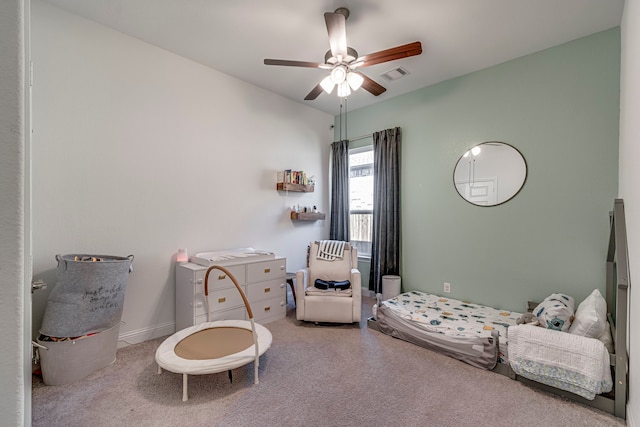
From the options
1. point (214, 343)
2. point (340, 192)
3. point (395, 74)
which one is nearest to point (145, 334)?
point (214, 343)

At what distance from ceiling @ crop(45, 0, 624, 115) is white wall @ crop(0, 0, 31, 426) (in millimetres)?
2103

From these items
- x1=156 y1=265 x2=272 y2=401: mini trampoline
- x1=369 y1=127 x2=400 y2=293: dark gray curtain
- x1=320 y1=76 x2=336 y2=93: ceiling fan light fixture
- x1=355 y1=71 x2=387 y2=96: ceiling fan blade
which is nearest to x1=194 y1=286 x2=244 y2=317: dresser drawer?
x1=156 y1=265 x2=272 y2=401: mini trampoline

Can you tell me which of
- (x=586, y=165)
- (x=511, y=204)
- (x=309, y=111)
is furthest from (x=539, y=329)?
(x=309, y=111)

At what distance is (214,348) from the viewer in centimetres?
214

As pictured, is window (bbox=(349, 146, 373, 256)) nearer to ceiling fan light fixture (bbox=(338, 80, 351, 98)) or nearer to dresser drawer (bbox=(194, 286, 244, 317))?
ceiling fan light fixture (bbox=(338, 80, 351, 98))

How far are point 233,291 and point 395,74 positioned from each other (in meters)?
2.99

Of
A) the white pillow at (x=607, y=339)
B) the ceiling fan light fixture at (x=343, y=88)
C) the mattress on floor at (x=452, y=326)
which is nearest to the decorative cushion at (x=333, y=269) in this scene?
the mattress on floor at (x=452, y=326)

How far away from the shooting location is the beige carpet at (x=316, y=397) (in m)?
1.72

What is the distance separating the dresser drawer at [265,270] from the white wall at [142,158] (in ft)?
1.69

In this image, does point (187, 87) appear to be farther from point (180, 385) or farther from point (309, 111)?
point (180, 385)

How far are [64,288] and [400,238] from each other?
3457mm

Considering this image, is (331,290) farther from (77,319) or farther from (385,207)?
(77,319)

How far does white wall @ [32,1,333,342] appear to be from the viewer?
2287 mm

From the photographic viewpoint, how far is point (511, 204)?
3020 mm
